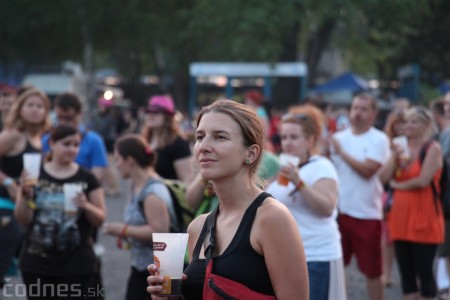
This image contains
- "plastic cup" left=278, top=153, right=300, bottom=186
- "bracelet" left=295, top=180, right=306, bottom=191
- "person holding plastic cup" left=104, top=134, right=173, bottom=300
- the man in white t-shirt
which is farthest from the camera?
the man in white t-shirt

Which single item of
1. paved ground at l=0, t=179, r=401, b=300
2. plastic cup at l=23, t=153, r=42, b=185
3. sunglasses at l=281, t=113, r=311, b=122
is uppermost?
sunglasses at l=281, t=113, r=311, b=122

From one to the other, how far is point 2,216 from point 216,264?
175 inches

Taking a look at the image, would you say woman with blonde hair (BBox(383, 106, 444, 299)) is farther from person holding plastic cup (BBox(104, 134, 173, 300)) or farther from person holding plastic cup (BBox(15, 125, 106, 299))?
person holding plastic cup (BBox(15, 125, 106, 299))

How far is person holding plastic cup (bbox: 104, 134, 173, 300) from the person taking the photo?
21.5 ft

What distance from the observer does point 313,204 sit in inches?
240

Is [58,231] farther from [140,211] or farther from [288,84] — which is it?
[288,84]

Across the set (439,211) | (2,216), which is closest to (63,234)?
(2,216)

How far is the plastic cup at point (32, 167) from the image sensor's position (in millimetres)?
6656

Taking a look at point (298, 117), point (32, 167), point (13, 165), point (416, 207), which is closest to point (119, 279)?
point (13, 165)

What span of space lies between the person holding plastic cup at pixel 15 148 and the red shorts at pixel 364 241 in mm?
2768

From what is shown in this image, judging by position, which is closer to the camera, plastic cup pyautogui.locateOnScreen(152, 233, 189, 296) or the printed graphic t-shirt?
plastic cup pyautogui.locateOnScreen(152, 233, 189, 296)

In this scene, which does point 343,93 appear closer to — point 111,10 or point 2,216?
point 111,10

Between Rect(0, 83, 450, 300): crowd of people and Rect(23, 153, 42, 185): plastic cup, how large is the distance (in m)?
0.02

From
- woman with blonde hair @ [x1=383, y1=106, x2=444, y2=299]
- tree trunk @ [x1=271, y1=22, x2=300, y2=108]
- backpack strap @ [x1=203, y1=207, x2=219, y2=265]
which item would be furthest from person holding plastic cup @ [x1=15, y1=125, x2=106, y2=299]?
tree trunk @ [x1=271, y1=22, x2=300, y2=108]
